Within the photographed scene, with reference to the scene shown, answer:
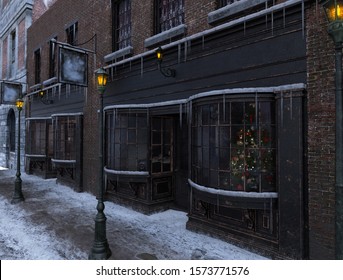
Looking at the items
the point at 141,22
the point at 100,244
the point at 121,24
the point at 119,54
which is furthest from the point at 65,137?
the point at 100,244

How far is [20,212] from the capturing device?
8.38 metres

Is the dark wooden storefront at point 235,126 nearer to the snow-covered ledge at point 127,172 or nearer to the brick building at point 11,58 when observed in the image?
the snow-covered ledge at point 127,172

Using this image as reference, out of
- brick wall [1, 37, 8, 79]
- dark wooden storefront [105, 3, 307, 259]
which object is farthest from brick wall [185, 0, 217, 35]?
brick wall [1, 37, 8, 79]

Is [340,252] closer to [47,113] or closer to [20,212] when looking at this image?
[20,212]

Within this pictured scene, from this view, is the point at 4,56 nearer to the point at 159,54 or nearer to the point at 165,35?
the point at 165,35

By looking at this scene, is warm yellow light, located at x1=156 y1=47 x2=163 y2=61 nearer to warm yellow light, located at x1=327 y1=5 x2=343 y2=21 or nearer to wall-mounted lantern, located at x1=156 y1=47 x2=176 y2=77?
wall-mounted lantern, located at x1=156 y1=47 x2=176 y2=77

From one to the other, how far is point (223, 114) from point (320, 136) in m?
1.98

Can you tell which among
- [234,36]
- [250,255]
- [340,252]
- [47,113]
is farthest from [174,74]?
[47,113]

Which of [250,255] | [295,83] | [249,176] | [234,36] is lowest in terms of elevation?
[250,255]

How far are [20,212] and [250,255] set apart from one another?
24.4ft

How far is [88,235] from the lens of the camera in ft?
21.0

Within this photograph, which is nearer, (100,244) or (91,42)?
(100,244)

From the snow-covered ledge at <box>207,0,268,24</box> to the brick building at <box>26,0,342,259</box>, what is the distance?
0.03 metres

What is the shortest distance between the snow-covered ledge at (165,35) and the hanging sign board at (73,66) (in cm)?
323
